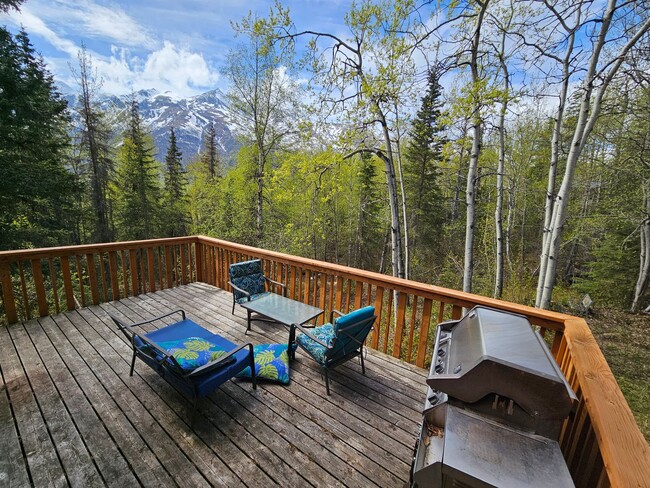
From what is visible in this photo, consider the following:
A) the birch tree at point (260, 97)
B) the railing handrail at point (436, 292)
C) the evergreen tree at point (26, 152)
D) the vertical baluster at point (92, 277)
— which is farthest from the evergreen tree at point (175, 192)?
the railing handrail at point (436, 292)

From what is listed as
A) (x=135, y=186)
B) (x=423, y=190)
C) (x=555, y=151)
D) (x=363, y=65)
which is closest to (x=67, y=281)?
(x=363, y=65)

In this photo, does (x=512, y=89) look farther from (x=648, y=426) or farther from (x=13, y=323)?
(x=13, y=323)

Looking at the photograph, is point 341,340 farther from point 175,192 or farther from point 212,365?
point 175,192

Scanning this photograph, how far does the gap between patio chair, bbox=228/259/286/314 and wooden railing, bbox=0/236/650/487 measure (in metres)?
0.21

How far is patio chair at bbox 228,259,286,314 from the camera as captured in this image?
3798 mm

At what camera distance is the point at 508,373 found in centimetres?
120

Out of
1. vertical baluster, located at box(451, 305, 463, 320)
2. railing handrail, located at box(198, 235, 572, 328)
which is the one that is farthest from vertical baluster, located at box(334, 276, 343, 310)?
vertical baluster, located at box(451, 305, 463, 320)

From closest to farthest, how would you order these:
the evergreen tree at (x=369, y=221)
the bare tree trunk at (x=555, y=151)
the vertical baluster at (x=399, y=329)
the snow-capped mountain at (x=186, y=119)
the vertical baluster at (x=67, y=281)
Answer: the vertical baluster at (x=399, y=329), the vertical baluster at (x=67, y=281), the bare tree trunk at (x=555, y=151), the evergreen tree at (x=369, y=221), the snow-capped mountain at (x=186, y=119)

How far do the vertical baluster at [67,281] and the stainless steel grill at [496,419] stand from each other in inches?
175

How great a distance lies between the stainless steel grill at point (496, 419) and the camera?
1.05 m

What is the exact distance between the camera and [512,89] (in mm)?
5324

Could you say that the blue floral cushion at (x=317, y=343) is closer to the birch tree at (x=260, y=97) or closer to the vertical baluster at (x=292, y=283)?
the vertical baluster at (x=292, y=283)

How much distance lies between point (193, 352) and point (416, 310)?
8.13ft

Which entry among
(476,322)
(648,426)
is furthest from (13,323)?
(648,426)
